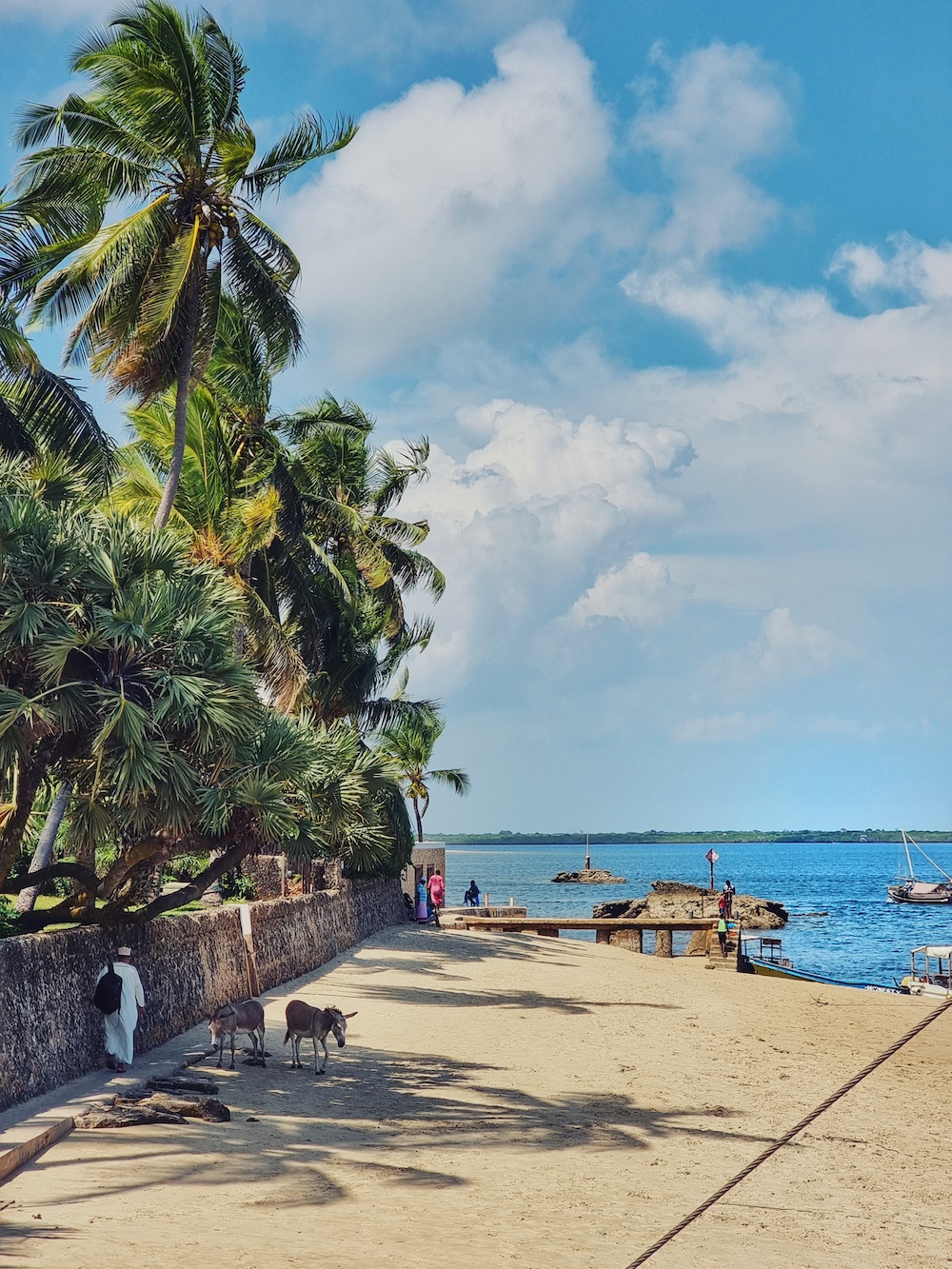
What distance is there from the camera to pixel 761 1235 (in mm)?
9156

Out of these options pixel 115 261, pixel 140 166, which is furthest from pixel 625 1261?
pixel 140 166

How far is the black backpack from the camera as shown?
12773 millimetres

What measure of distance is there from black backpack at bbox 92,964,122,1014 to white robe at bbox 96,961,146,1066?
80 millimetres

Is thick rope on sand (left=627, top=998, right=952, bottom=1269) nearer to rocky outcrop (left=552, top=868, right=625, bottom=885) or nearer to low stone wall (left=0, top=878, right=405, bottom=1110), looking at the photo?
low stone wall (left=0, top=878, right=405, bottom=1110)

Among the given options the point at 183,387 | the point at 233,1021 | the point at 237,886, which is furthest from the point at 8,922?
the point at 237,886

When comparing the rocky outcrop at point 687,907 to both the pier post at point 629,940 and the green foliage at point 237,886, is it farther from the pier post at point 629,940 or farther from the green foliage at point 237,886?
the green foliage at point 237,886

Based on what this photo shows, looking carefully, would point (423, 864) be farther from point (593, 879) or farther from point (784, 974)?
point (593, 879)

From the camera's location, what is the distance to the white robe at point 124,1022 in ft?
42.5

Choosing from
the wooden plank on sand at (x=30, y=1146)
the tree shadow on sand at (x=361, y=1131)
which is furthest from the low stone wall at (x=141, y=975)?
the tree shadow on sand at (x=361, y=1131)

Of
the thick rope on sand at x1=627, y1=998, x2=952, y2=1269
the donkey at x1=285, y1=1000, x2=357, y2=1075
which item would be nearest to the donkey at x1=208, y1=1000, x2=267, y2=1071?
the donkey at x1=285, y1=1000, x2=357, y2=1075

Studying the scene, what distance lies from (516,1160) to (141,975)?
5738mm

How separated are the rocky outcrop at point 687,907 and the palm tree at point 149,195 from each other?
44.3 m

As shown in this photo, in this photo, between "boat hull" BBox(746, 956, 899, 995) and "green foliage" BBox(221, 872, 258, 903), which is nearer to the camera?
"green foliage" BBox(221, 872, 258, 903)

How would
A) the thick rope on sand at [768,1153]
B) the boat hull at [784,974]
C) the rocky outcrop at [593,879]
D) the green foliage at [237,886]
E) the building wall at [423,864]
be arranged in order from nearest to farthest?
the thick rope on sand at [768,1153], the green foliage at [237,886], the boat hull at [784,974], the building wall at [423,864], the rocky outcrop at [593,879]
